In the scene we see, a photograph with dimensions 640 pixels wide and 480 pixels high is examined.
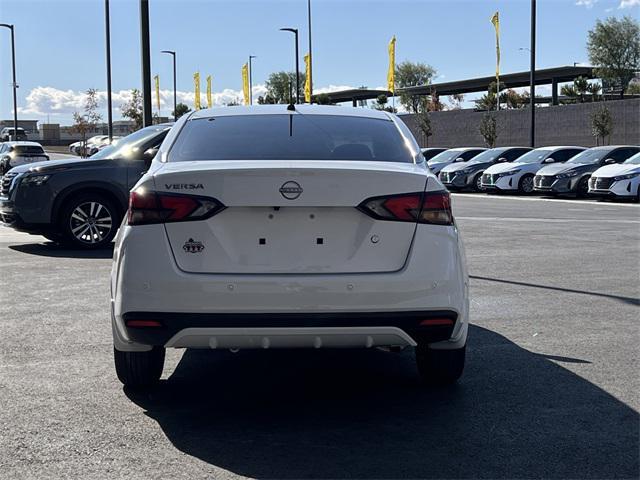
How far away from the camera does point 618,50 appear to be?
79.6 metres

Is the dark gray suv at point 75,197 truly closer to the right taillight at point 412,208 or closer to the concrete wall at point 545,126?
the right taillight at point 412,208

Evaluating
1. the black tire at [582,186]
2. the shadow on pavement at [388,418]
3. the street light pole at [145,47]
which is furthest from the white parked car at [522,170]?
the shadow on pavement at [388,418]

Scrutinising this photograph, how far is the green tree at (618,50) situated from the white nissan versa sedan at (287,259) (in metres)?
Answer: 79.3

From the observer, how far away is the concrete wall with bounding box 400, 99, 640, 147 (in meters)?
48.6

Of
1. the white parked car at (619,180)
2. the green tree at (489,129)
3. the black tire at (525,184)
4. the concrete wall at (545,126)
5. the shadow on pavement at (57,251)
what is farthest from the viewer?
the green tree at (489,129)

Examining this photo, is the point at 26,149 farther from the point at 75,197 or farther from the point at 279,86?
the point at 279,86

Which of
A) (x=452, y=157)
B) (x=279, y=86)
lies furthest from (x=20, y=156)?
(x=279, y=86)

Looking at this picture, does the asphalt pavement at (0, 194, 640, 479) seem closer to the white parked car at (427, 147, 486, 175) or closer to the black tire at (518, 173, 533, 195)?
the black tire at (518, 173, 533, 195)

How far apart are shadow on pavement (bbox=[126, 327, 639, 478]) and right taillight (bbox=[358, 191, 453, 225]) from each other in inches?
40.9

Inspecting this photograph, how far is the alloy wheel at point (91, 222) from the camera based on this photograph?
12.3 metres

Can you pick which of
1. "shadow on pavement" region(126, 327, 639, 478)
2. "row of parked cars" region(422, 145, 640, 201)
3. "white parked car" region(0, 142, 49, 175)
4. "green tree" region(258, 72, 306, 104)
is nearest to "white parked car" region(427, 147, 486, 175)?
"row of parked cars" region(422, 145, 640, 201)

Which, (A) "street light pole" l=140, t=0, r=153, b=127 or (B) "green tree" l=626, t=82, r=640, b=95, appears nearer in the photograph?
(A) "street light pole" l=140, t=0, r=153, b=127

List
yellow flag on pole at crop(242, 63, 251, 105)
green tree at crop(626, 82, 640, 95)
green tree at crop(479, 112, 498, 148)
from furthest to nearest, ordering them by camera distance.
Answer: green tree at crop(626, 82, 640, 95) < yellow flag on pole at crop(242, 63, 251, 105) < green tree at crop(479, 112, 498, 148)

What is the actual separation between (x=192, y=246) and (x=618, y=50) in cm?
8130
